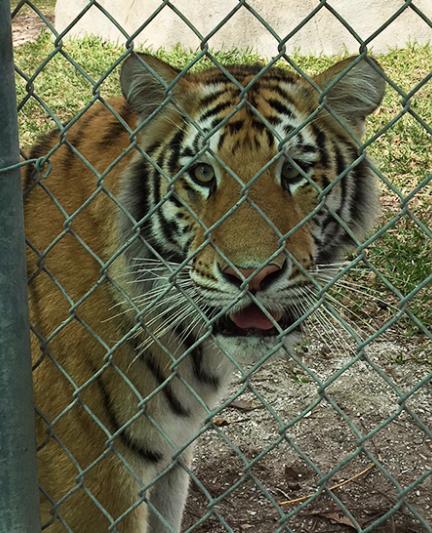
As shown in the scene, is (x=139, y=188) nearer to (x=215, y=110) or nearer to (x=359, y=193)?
(x=215, y=110)

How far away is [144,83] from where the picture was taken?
6.50 ft

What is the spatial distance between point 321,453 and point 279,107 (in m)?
1.38

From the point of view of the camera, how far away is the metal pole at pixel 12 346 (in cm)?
160

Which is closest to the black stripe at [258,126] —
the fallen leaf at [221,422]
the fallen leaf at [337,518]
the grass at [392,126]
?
the grass at [392,126]

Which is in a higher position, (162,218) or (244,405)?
(162,218)

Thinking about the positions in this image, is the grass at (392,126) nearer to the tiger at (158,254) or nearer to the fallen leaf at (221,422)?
the tiger at (158,254)

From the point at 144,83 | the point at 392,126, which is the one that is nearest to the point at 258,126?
the point at 144,83

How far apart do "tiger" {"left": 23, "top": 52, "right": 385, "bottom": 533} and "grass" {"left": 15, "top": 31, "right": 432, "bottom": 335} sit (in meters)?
0.67

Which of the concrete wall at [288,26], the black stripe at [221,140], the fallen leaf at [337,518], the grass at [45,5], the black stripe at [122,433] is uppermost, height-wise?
the grass at [45,5]

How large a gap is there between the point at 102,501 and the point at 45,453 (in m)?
0.18

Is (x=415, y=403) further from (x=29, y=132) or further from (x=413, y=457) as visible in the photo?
(x=29, y=132)

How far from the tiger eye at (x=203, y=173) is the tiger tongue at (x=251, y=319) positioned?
306 mm

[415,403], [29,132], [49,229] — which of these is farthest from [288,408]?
[29,132]

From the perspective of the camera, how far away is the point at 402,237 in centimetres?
398
